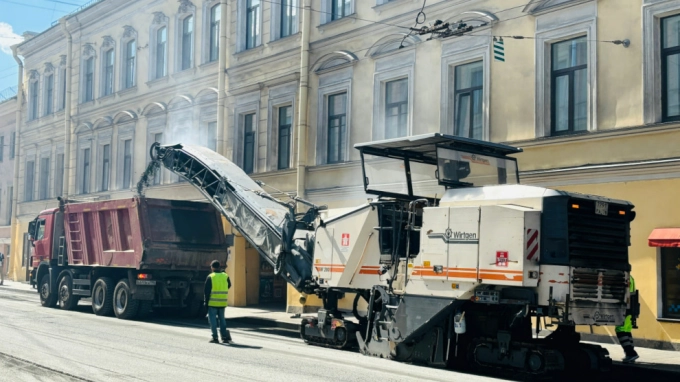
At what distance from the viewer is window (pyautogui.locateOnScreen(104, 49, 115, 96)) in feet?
111

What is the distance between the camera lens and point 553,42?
55.7ft

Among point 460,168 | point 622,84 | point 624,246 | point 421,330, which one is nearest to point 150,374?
point 421,330

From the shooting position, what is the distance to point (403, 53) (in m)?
20.4

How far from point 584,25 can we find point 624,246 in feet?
20.0

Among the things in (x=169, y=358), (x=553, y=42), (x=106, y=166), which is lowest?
(x=169, y=358)

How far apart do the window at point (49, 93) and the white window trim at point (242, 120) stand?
16.5 meters

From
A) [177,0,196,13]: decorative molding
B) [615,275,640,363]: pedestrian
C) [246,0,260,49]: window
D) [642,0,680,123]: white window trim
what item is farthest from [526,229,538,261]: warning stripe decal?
[177,0,196,13]: decorative molding

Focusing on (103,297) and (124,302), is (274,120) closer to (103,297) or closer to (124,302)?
(103,297)

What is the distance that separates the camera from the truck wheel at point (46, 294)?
75.9 feet

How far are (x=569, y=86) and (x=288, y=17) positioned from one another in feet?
34.8

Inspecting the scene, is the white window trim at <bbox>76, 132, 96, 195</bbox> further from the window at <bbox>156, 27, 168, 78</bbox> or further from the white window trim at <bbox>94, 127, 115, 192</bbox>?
the window at <bbox>156, 27, 168, 78</bbox>

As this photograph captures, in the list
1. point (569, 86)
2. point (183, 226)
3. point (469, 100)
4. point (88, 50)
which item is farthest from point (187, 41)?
point (569, 86)

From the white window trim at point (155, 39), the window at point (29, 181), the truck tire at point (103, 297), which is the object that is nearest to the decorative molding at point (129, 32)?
the white window trim at point (155, 39)

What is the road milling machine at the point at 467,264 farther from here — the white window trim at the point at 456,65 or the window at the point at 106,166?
the window at the point at 106,166
